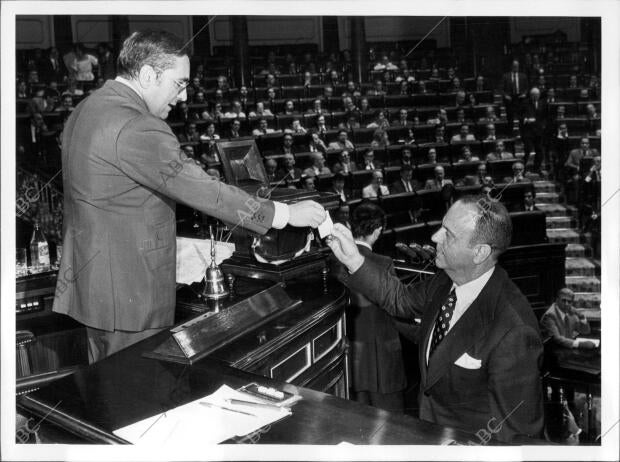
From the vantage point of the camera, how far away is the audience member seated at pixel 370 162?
29.6ft

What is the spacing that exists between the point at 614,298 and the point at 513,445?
31.5 inches

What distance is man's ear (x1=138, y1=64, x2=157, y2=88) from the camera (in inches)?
82.0

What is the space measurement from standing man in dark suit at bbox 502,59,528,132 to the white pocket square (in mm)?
8599

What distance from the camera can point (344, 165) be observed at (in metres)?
8.71

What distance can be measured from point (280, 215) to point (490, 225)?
2.19 ft

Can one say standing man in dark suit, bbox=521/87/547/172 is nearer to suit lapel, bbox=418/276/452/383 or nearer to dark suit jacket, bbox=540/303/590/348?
dark suit jacket, bbox=540/303/590/348

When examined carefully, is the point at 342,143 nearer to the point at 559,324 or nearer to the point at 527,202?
the point at 527,202

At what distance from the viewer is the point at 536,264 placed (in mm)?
6352

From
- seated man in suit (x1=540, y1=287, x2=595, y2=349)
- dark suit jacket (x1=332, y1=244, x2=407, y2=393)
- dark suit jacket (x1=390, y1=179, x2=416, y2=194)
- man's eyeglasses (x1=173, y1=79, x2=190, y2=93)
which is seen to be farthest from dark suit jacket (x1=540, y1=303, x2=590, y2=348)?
dark suit jacket (x1=390, y1=179, x2=416, y2=194)

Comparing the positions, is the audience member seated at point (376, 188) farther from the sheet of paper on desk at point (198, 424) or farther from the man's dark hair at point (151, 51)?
the sheet of paper on desk at point (198, 424)

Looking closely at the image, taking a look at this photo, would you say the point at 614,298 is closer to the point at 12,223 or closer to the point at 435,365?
the point at 435,365

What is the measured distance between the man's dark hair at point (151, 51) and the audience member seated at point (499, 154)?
765 cm

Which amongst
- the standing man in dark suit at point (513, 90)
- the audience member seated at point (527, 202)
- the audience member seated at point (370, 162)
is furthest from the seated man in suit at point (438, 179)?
the standing man in dark suit at point (513, 90)

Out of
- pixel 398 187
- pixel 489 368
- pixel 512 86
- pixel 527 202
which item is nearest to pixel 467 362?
pixel 489 368
